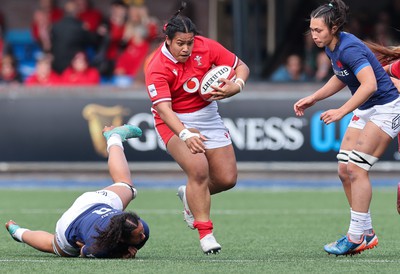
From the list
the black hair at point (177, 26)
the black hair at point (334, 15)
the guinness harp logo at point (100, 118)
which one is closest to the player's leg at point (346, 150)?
the black hair at point (334, 15)

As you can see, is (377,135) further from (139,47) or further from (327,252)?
(139,47)

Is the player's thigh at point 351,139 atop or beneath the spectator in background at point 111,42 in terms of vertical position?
atop

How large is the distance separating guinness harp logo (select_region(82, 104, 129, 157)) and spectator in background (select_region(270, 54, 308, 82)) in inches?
98.8

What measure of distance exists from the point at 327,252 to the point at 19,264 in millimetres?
2296

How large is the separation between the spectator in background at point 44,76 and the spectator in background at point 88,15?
1.11 metres

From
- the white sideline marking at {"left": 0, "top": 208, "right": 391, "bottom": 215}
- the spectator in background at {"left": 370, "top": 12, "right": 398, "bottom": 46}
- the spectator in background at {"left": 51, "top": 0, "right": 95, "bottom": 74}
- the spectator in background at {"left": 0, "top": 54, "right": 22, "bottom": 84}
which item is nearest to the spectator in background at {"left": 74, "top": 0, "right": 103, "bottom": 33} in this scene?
the spectator in background at {"left": 51, "top": 0, "right": 95, "bottom": 74}

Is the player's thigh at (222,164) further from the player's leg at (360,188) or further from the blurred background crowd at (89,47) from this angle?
the blurred background crowd at (89,47)

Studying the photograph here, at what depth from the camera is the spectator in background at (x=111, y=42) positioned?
17.9 m

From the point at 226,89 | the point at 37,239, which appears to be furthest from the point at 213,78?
the point at 37,239

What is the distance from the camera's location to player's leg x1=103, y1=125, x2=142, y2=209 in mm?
8070

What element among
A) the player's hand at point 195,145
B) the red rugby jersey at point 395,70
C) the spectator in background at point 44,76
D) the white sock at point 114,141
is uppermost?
the red rugby jersey at point 395,70

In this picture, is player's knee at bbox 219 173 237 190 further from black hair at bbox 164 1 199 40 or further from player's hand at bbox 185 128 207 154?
black hair at bbox 164 1 199 40

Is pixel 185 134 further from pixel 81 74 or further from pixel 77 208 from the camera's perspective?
pixel 81 74

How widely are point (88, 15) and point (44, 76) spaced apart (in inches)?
65.4
